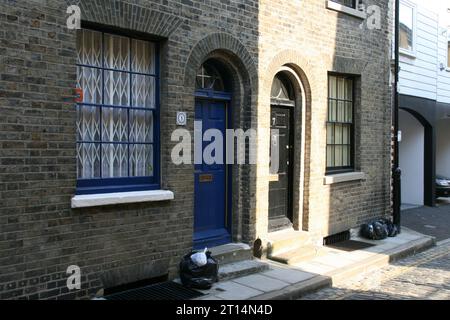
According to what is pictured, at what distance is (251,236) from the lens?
7773mm

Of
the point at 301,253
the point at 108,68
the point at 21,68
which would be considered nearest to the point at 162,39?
the point at 108,68

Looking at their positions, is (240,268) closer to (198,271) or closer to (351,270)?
(198,271)

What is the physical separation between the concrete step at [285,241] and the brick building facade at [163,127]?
181 millimetres

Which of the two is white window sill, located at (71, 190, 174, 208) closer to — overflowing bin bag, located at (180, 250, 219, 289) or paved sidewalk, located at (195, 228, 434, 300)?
overflowing bin bag, located at (180, 250, 219, 289)

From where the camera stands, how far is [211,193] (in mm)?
7598

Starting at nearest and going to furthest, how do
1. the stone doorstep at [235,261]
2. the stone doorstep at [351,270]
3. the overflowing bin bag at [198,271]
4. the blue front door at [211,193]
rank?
1. the overflowing bin bag at [198,271]
2. the stone doorstep at [351,270]
3. the stone doorstep at [235,261]
4. the blue front door at [211,193]

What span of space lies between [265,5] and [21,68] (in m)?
4.40

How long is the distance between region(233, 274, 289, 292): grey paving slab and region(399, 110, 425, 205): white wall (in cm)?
1064

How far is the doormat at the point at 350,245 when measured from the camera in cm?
930

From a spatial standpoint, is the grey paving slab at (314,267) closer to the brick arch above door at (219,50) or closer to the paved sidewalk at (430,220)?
the brick arch above door at (219,50)

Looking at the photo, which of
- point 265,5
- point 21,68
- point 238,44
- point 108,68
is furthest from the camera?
point 265,5

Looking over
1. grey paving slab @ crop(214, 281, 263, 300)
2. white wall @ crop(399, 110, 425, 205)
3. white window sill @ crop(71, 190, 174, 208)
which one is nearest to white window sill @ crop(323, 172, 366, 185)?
grey paving slab @ crop(214, 281, 263, 300)

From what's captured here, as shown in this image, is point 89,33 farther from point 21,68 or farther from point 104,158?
point 104,158

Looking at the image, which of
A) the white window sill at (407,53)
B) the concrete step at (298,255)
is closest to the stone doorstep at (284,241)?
the concrete step at (298,255)
